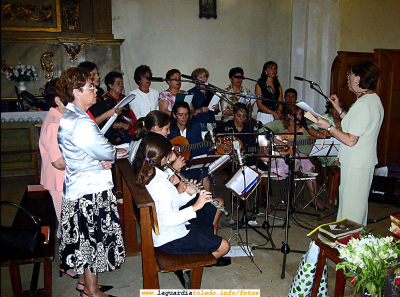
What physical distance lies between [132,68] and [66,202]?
5509mm

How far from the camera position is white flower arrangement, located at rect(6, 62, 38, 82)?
6.66 m

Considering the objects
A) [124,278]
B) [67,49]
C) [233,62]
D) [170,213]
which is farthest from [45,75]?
[170,213]

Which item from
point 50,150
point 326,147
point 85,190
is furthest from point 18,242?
point 326,147

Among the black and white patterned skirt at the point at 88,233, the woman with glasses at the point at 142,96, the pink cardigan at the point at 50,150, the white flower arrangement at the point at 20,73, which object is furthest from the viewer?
the white flower arrangement at the point at 20,73

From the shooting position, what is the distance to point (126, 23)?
748 centimetres

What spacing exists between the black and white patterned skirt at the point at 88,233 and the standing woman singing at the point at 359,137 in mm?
1848

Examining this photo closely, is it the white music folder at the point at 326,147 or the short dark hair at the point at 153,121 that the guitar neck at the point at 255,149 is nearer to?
the white music folder at the point at 326,147

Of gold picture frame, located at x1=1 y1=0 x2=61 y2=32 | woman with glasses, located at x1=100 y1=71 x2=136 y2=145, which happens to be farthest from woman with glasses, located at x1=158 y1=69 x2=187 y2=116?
gold picture frame, located at x1=1 y1=0 x2=61 y2=32

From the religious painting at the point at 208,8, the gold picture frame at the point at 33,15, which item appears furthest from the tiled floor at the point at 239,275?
the religious painting at the point at 208,8

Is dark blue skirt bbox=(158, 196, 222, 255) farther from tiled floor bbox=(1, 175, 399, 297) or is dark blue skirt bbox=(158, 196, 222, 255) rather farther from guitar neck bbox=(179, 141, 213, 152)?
guitar neck bbox=(179, 141, 213, 152)

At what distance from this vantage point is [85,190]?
2.48 metres

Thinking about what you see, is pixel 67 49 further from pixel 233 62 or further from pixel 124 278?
pixel 124 278

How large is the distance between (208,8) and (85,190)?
252 inches

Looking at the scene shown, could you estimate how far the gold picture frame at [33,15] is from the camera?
6.76 m
